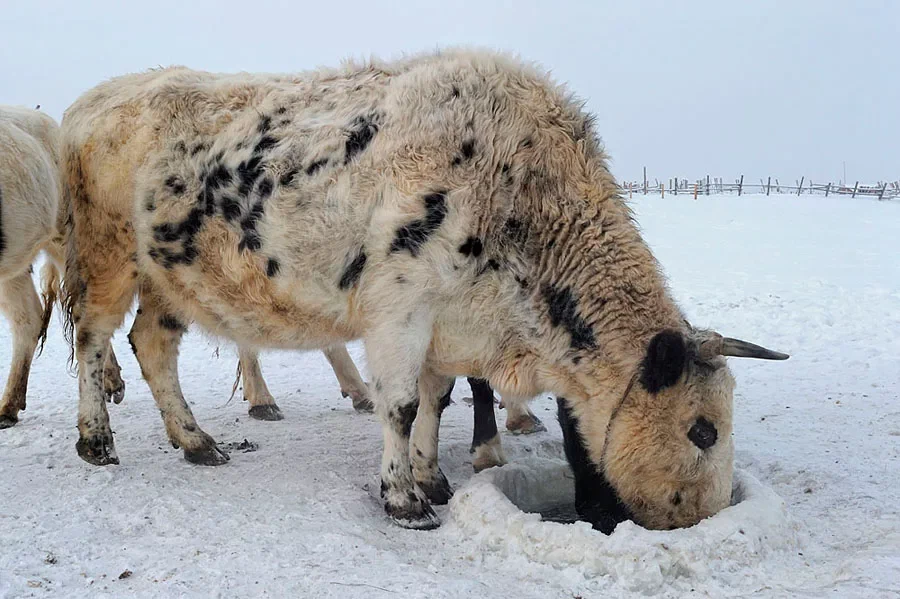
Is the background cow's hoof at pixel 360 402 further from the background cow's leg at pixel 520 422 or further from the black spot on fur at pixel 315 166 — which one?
the black spot on fur at pixel 315 166

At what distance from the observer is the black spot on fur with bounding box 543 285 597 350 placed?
4.80 meters

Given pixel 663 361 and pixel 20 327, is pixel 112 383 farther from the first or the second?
pixel 663 361

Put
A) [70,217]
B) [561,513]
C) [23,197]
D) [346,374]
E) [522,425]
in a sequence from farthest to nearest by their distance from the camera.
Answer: [346,374] → [522,425] → [70,217] → [23,197] → [561,513]

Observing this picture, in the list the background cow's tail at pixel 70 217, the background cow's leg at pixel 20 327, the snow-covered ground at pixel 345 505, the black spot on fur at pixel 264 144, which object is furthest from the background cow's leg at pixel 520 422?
the background cow's leg at pixel 20 327

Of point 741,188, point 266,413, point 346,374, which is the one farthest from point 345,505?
point 741,188

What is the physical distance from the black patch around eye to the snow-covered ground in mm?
633

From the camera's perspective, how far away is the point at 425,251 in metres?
4.78

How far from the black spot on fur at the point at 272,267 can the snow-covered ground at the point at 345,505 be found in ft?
2.76

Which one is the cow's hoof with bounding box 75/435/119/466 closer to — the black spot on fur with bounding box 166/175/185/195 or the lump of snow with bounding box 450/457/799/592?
the black spot on fur with bounding box 166/175/185/195

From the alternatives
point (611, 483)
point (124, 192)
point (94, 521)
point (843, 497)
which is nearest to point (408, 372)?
point (611, 483)

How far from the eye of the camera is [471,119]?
16.6 feet

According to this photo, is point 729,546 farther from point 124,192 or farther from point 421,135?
point 124,192

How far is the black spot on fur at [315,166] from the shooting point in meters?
5.17

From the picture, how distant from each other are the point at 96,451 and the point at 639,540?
392 cm
